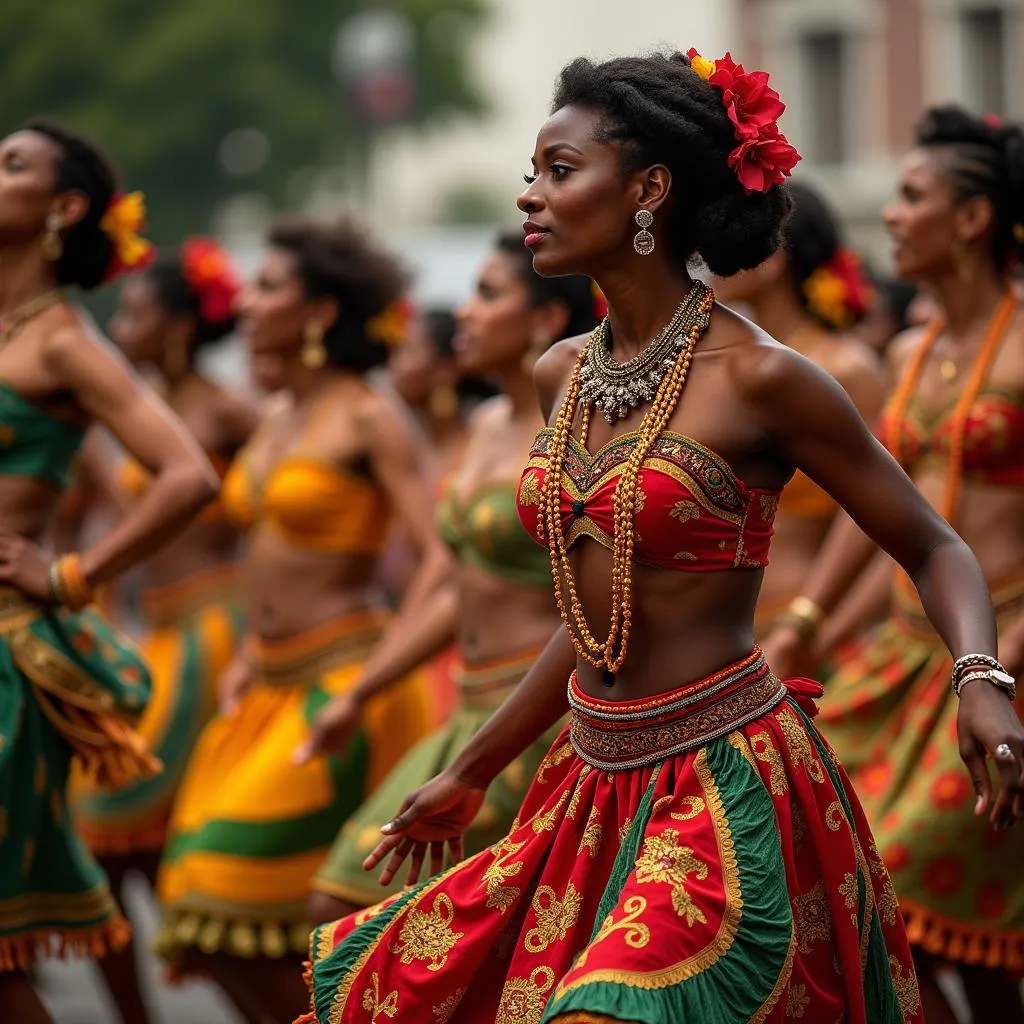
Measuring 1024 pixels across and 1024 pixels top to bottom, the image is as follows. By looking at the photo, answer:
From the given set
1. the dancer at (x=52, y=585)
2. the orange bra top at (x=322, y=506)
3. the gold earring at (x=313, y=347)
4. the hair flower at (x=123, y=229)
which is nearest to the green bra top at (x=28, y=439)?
the dancer at (x=52, y=585)

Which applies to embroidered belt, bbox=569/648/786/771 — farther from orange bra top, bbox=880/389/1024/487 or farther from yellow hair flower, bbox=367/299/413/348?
yellow hair flower, bbox=367/299/413/348

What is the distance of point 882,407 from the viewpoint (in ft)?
24.3

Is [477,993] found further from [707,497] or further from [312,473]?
[312,473]

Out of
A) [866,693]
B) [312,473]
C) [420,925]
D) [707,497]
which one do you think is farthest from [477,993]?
[312,473]

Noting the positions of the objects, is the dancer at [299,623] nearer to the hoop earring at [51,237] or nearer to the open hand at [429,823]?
the hoop earring at [51,237]

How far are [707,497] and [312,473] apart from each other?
3570 millimetres

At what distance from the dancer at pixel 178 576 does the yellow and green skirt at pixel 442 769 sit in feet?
6.65

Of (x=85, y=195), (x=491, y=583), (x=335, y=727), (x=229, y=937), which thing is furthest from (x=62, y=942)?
(x=85, y=195)

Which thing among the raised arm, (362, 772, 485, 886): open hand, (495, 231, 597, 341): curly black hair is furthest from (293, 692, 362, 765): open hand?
the raised arm

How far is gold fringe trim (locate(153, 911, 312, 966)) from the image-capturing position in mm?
7027

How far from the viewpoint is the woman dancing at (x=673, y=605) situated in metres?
4.14

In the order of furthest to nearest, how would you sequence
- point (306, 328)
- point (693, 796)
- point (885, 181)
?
point (885, 181) → point (306, 328) → point (693, 796)

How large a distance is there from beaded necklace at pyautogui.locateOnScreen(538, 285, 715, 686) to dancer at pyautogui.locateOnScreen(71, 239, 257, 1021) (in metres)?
3.97

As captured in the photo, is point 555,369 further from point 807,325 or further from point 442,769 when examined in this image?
point 807,325
